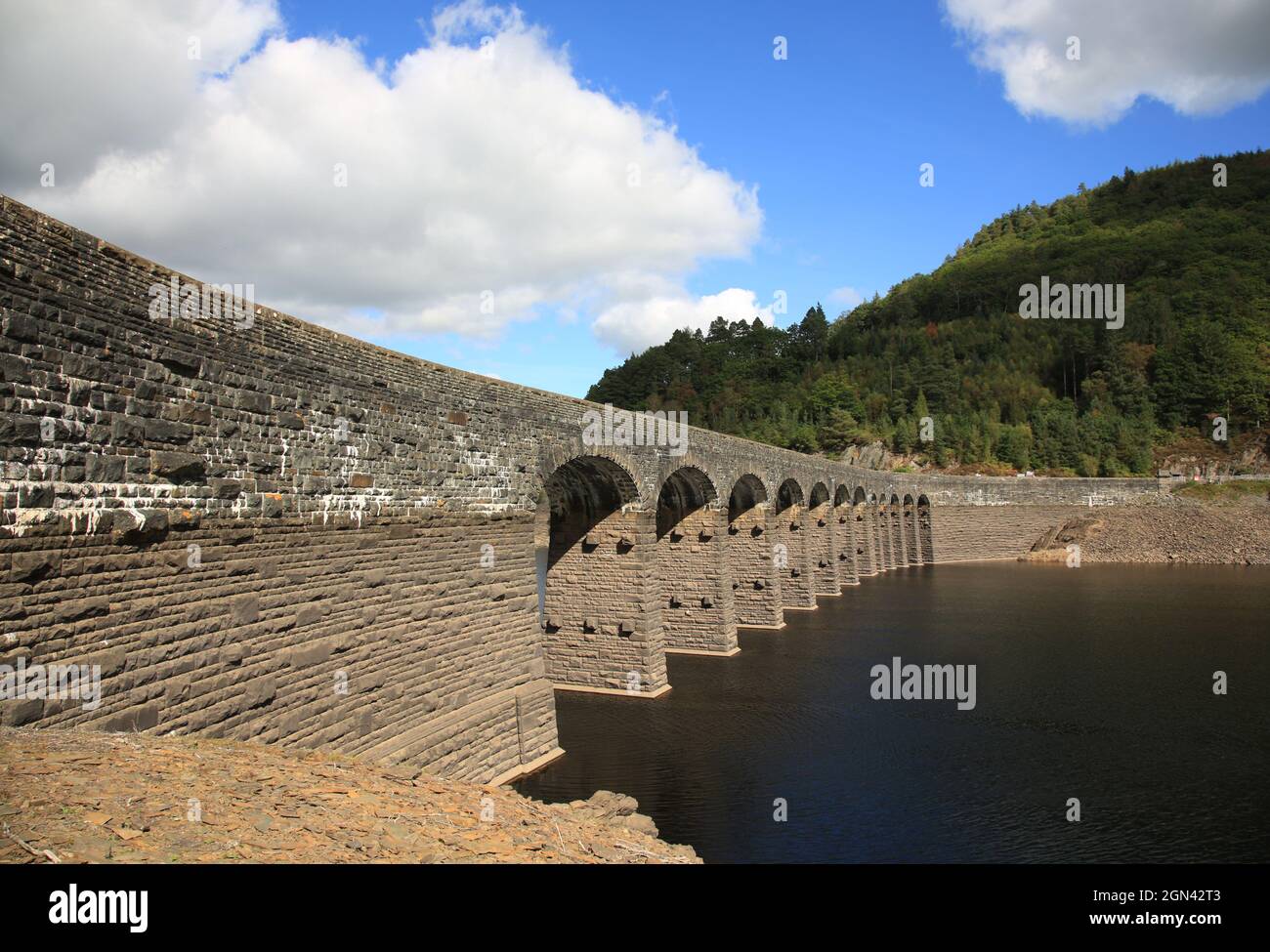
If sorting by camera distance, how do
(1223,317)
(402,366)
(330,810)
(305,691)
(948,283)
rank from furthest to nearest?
(948,283) < (1223,317) < (402,366) < (305,691) < (330,810)

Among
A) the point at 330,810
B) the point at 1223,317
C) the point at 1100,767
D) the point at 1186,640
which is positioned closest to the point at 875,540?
the point at 1186,640

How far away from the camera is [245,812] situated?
5.08 m

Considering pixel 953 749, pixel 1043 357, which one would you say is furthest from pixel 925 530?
pixel 1043 357

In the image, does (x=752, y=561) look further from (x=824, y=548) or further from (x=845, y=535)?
(x=845, y=535)

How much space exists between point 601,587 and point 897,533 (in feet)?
99.6

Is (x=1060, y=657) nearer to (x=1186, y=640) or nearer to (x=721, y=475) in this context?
(x=1186, y=640)

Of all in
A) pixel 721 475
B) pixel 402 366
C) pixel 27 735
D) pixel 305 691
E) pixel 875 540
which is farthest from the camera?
pixel 875 540

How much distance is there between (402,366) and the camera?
32.0 feet

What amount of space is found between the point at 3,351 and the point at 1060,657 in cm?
2048

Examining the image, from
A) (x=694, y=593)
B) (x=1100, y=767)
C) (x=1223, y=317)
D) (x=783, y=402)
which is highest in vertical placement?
(x=1223, y=317)

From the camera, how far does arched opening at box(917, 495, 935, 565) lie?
4412 centimetres

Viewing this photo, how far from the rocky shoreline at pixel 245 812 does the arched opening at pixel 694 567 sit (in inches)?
429

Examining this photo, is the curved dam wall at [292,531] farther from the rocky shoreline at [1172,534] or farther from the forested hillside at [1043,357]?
the forested hillside at [1043,357]

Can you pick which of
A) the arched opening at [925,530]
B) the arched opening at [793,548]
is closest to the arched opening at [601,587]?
the arched opening at [793,548]
